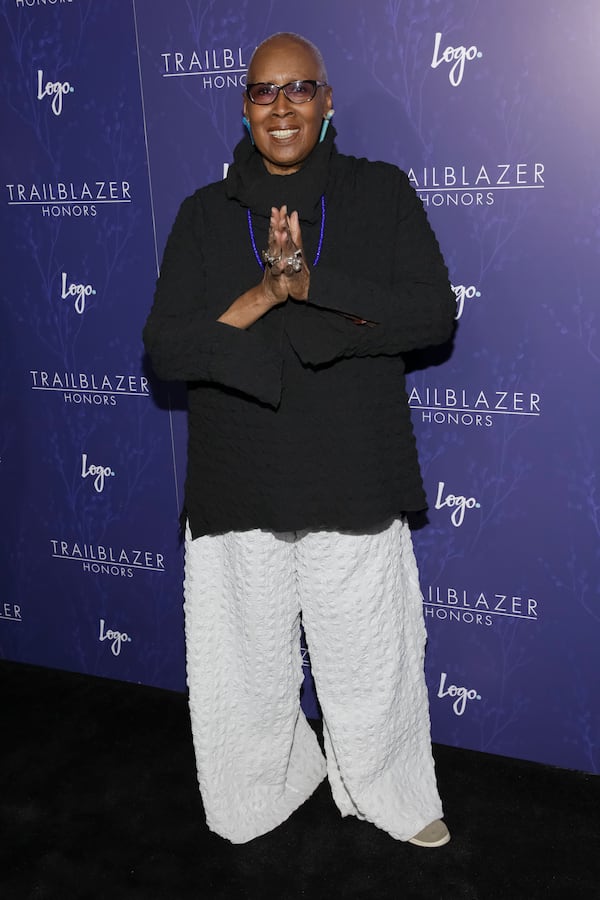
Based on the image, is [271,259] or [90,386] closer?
[271,259]

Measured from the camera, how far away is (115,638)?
287cm

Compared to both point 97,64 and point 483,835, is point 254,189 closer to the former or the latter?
point 97,64

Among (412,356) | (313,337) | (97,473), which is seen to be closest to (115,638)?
(97,473)

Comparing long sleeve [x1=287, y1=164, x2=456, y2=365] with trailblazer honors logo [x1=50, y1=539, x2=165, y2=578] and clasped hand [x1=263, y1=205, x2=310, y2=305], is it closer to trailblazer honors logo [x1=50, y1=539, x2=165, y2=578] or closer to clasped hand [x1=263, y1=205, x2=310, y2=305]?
clasped hand [x1=263, y1=205, x2=310, y2=305]

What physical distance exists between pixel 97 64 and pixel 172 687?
1680 millimetres

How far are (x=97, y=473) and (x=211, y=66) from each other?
111 centimetres

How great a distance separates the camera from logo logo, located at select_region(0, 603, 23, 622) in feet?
9.76

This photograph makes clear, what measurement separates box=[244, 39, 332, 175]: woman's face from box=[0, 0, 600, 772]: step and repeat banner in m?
0.34

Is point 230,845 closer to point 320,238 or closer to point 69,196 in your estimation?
point 320,238

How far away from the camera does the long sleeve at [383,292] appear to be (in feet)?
5.92

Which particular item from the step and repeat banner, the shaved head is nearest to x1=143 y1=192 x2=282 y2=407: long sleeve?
the shaved head

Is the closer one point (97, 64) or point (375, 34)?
point (375, 34)

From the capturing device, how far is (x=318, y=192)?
1879mm

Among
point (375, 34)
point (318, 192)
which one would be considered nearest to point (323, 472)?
point (318, 192)
